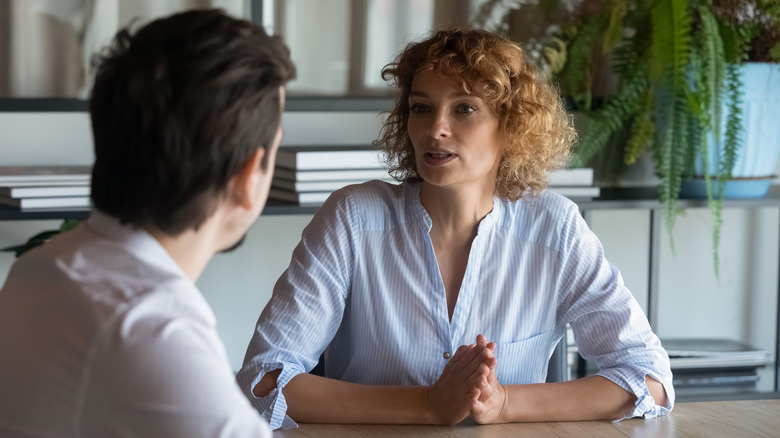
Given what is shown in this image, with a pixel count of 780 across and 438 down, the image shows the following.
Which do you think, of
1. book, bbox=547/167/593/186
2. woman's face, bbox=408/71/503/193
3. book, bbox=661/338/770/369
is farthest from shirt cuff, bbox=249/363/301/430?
book, bbox=661/338/770/369

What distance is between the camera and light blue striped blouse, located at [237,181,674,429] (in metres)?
1.70

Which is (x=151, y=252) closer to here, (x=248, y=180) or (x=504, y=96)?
(x=248, y=180)

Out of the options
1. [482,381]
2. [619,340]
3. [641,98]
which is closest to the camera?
[482,381]

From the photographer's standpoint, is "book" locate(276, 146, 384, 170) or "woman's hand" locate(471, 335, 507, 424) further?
"book" locate(276, 146, 384, 170)

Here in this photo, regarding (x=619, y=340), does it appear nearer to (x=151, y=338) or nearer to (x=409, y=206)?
(x=409, y=206)

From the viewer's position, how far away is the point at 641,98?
259 centimetres

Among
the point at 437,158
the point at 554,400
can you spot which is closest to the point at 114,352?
the point at 554,400

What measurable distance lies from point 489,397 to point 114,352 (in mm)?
822

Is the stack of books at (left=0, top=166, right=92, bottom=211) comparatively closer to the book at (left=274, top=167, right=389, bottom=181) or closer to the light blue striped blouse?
the book at (left=274, top=167, right=389, bottom=181)

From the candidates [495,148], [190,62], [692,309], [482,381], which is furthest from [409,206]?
[692,309]

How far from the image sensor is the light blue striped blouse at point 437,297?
1699 millimetres

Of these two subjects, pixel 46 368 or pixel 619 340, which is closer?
pixel 46 368

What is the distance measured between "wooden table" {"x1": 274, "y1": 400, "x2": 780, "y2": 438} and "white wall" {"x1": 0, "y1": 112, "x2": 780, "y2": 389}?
130cm

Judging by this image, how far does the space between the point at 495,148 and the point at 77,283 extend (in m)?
1.13
